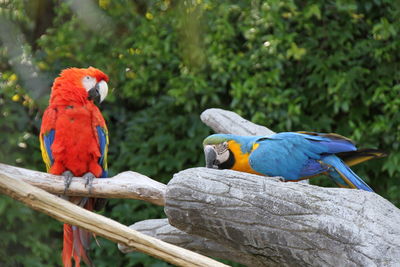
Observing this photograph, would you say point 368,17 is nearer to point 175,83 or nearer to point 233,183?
point 175,83

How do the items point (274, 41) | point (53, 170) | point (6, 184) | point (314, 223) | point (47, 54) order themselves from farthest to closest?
point (47, 54)
point (274, 41)
point (53, 170)
point (314, 223)
point (6, 184)

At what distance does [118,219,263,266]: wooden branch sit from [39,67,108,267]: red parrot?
20 centimetres

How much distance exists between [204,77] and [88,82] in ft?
3.50

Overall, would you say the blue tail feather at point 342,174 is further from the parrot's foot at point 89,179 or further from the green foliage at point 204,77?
the green foliage at point 204,77

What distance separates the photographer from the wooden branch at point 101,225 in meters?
1.55

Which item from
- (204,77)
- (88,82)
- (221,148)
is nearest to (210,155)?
(221,148)

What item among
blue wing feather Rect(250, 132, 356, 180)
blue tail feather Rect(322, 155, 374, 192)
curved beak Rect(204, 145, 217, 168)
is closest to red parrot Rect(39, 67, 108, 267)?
curved beak Rect(204, 145, 217, 168)

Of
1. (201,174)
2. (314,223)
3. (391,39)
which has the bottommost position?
(314,223)

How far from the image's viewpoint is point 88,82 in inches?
88.6

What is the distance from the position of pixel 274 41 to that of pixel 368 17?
0.51 m

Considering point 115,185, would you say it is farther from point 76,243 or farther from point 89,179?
point 76,243

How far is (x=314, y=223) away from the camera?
5.57 ft

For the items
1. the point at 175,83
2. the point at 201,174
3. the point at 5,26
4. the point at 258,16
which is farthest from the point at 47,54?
the point at 201,174

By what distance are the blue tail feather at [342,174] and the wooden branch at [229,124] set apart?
0.43 meters
